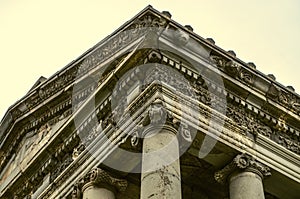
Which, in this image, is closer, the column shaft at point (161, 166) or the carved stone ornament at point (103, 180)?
the column shaft at point (161, 166)

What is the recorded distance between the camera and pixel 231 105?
18.8m

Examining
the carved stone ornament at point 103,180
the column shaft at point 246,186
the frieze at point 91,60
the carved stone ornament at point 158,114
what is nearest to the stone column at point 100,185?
the carved stone ornament at point 103,180

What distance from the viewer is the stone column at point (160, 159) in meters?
15.2

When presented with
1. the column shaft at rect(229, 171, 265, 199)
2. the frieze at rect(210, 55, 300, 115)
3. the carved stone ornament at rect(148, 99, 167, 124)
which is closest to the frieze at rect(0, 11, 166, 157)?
the frieze at rect(210, 55, 300, 115)

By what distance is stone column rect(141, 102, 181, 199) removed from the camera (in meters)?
15.2

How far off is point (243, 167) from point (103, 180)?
3.38 m

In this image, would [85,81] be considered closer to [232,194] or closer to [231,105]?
[231,105]

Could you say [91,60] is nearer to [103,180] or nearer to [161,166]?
[103,180]

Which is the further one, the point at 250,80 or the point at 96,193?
the point at 250,80

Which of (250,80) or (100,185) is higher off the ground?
(250,80)

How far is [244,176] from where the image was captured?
17625 millimetres

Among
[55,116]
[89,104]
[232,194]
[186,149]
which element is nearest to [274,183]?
[232,194]

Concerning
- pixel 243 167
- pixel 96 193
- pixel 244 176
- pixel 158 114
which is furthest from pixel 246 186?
pixel 96 193

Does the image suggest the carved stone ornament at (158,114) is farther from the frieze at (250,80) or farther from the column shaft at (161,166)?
the frieze at (250,80)
